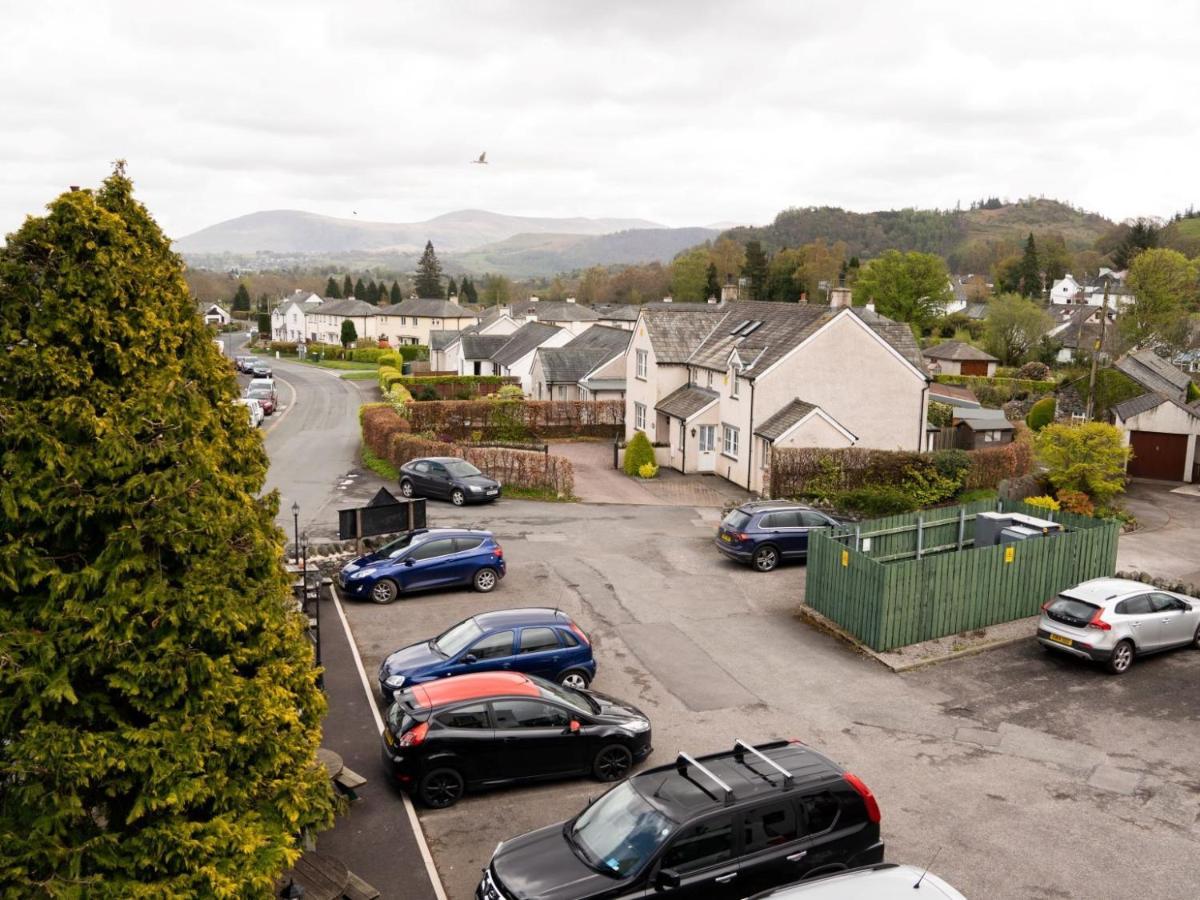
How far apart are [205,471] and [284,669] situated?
2002 mm

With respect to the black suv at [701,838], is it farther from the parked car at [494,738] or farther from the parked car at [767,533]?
the parked car at [767,533]

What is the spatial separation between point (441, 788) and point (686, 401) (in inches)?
1083

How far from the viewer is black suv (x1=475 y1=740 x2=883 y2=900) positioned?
909cm

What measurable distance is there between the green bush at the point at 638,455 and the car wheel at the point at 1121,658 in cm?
2108

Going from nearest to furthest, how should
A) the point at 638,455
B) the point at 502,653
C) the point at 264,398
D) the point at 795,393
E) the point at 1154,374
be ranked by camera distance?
the point at 502,653 < the point at 795,393 < the point at 638,455 < the point at 1154,374 < the point at 264,398

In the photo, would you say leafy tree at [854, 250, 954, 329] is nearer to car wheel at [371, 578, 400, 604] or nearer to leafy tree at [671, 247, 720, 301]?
leafy tree at [671, 247, 720, 301]

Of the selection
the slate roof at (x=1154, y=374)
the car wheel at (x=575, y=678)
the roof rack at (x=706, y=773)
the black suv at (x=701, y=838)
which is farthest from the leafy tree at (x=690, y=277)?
the black suv at (x=701, y=838)

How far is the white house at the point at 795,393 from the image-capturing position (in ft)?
110

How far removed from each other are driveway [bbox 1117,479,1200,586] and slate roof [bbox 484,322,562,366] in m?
38.1

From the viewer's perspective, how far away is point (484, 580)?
69.7 ft

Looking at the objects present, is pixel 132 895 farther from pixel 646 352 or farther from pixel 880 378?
pixel 646 352

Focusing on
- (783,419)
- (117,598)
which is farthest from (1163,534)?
(117,598)

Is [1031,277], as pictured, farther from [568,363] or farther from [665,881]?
[665,881]

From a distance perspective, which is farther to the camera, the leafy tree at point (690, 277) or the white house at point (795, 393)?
the leafy tree at point (690, 277)
